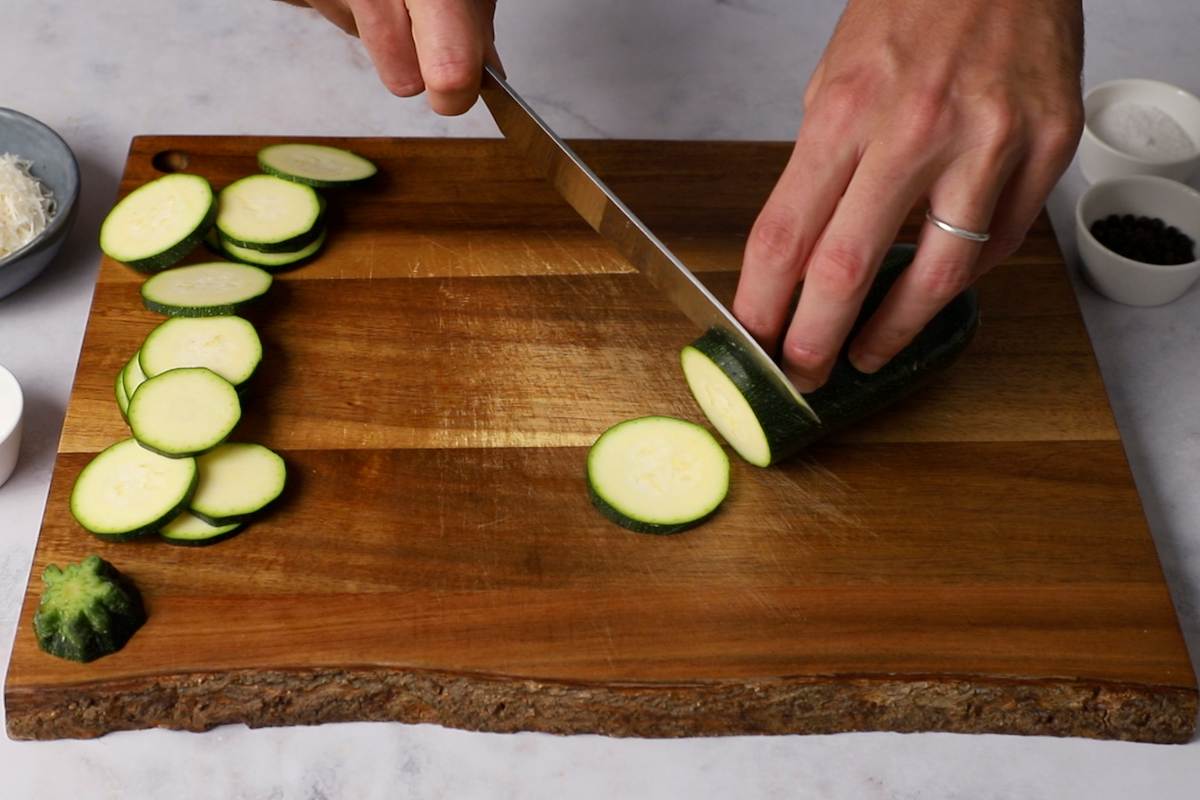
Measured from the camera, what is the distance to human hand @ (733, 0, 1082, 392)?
2.51 meters

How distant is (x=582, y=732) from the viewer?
2838 mm

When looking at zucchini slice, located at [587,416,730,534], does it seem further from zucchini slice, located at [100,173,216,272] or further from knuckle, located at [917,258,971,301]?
zucchini slice, located at [100,173,216,272]

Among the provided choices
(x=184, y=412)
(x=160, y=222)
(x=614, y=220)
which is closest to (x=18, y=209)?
(x=160, y=222)

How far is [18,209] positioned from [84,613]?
4.40 ft

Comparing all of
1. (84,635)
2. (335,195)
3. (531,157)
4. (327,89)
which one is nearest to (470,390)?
(531,157)

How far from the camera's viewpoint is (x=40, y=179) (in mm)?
3670

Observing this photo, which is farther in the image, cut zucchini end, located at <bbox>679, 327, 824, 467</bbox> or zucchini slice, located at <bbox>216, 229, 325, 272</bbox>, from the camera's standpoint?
zucchini slice, located at <bbox>216, 229, 325, 272</bbox>

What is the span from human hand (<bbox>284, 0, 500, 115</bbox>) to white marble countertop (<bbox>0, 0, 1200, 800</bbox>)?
126 centimetres

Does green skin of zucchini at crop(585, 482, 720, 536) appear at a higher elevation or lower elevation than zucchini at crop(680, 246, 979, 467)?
lower

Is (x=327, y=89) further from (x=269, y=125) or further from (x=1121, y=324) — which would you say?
(x=1121, y=324)

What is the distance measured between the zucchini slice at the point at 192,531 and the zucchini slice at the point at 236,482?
0.06ft

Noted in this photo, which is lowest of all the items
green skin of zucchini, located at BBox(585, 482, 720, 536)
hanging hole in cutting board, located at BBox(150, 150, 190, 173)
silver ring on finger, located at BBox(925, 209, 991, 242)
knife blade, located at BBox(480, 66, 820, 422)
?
green skin of zucchini, located at BBox(585, 482, 720, 536)

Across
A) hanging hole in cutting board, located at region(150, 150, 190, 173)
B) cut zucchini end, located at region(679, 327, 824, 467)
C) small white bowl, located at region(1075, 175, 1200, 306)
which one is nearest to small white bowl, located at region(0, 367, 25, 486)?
hanging hole in cutting board, located at region(150, 150, 190, 173)

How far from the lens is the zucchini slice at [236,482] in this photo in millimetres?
2869
